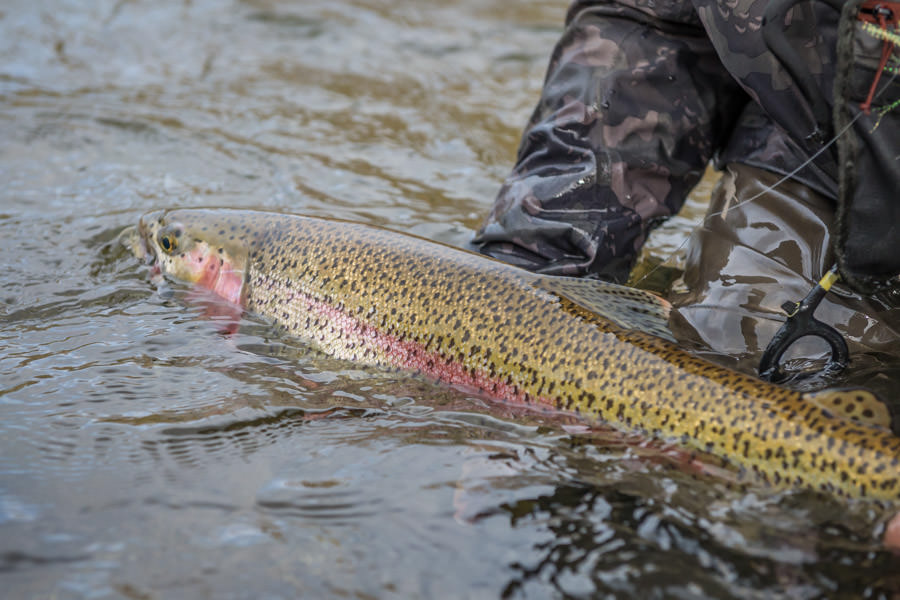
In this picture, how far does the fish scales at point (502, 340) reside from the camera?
2.28 m

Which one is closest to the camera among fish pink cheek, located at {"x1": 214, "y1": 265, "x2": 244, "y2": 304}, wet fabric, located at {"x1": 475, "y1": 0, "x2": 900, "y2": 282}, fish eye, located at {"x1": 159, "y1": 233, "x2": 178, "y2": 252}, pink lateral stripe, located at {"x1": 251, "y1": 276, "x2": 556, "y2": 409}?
pink lateral stripe, located at {"x1": 251, "y1": 276, "x2": 556, "y2": 409}

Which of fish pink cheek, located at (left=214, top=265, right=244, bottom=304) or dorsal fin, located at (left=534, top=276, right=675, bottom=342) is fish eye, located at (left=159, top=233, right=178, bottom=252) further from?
dorsal fin, located at (left=534, top=276, right=675, bottom=342)

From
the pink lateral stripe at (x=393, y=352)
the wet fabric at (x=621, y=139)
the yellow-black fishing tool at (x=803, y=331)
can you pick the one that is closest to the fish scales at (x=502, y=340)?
the pink lateral stripe at (x=393, y=352)

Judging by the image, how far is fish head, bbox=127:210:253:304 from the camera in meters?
3.62

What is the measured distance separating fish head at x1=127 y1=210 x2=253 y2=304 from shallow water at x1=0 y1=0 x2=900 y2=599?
0.11 metres

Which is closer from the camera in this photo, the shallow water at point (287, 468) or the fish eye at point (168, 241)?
the shallow water at point (287, 468)

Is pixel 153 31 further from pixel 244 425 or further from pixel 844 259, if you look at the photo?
pixel 844 259

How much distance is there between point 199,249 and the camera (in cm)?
372

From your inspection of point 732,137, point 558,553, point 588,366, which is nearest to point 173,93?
point 732,137

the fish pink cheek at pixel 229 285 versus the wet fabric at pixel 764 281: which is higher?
the wet fabric at pixel 764 281

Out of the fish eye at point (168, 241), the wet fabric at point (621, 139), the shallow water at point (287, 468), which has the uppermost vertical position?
the wet fabric at point (621, 139)

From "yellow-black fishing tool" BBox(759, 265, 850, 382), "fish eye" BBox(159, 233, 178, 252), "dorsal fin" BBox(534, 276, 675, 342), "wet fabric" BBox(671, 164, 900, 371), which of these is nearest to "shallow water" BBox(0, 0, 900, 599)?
"fish eye" BBox(159, 233, 178, 252)

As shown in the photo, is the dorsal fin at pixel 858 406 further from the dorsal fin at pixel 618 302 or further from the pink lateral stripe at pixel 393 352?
the pink lateral stripe at pixel 393 352

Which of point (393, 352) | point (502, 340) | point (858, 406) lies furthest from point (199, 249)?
point (858, 406)
